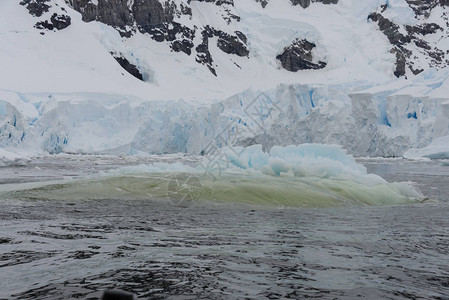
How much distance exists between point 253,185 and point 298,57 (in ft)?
268

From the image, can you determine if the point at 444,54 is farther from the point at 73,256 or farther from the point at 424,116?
the point at 73,256

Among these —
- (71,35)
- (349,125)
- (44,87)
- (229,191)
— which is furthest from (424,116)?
(71,35)

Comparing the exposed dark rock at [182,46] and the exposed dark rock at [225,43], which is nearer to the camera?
the exposed dark rock at [182,46]

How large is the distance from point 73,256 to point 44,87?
45336 millimetres

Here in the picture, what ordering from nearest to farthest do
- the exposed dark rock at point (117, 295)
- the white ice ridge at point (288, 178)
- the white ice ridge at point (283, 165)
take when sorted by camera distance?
the exposed dark rock at point (117, 295) < the white ice ridge at point (288, 178) < the white ice ridge at point (283, 165)

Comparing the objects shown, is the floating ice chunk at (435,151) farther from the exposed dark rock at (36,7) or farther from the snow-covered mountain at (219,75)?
the exposed dark rock at (36,7)

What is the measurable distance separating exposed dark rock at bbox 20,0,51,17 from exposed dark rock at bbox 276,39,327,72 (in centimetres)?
4318

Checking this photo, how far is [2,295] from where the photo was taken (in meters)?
3.21

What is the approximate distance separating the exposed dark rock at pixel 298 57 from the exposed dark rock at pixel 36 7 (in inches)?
1700

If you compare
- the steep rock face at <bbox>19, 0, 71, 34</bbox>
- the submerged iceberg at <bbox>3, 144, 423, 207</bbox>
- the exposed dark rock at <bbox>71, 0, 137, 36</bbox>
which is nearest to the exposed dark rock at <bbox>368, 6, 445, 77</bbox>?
the exposed dark rock at <bbox>71, 0, 137, 36</bbox>

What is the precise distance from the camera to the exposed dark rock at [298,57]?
86812 mm

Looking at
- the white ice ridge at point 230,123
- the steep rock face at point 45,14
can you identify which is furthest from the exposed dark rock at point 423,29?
the steep rock face at point 45,14

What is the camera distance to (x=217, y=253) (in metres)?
4.62

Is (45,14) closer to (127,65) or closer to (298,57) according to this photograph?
(127,65)
